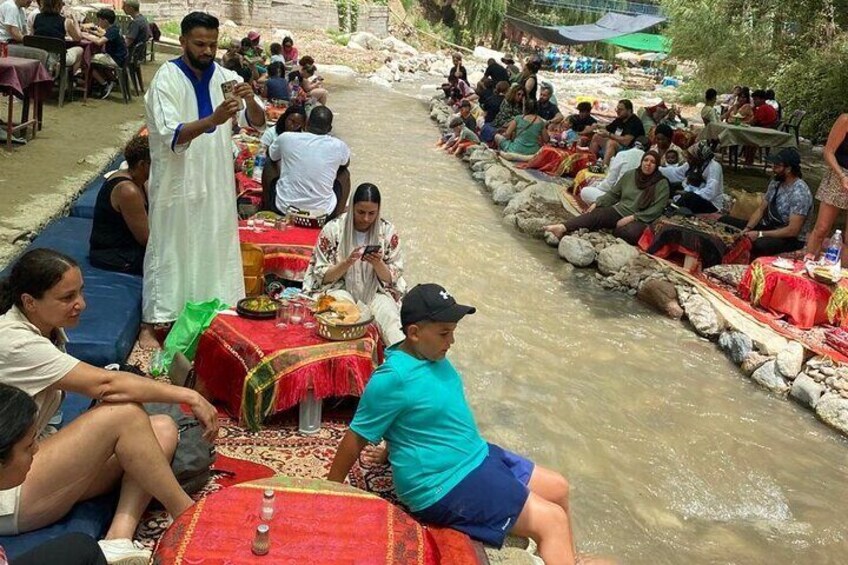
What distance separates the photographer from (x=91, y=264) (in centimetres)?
532

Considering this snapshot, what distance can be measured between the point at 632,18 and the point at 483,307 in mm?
28132

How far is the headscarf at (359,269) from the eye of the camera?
490 cm

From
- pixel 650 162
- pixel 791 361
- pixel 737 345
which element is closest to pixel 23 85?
pixel 650 162

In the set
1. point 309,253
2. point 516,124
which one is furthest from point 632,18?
point 309,253

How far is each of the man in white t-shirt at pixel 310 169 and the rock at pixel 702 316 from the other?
3435mm

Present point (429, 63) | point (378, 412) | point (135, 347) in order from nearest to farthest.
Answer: point (378, 412)
point (135, 347)
point (429, 63)

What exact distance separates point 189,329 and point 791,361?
4644 mm

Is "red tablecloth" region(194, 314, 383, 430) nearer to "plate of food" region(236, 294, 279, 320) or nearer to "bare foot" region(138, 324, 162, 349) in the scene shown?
"plate of food" region(236, 294, 279, 320)

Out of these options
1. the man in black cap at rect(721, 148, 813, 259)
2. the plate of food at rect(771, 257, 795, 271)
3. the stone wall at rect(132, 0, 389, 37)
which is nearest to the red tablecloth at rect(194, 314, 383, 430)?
the plate of food at rect(771, 257, 795, 271)

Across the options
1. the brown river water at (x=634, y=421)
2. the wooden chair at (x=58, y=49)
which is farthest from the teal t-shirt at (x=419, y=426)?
the wooden chair at (x=58, y=49)

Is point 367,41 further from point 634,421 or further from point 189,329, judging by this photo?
point 189,329

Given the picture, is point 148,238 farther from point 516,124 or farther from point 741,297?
point 516,124

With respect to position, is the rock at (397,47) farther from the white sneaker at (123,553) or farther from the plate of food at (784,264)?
the white sneaker at (123,553)

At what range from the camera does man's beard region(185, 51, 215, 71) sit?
448 cm
